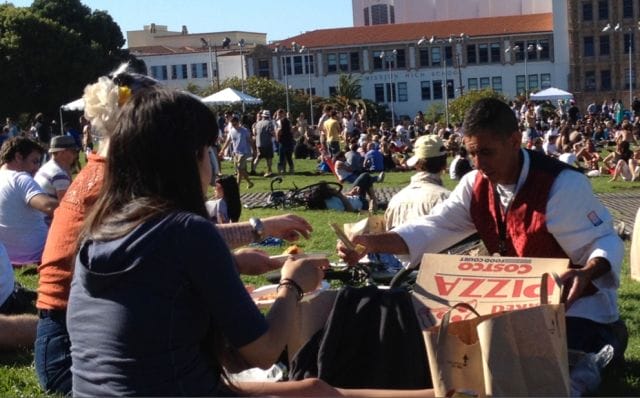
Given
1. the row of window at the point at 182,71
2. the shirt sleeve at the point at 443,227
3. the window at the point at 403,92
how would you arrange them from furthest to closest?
the row of window at the point at 182,71 < the window at the point at 403,92 < the shirt sleeve at the point at 443,227

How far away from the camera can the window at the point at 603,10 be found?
91625 mm

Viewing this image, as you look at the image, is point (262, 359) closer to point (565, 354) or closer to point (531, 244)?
point (565, 354)

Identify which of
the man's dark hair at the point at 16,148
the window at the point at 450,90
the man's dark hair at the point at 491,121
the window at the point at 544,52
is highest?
the window at the point at 544,52

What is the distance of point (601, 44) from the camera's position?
9156cm

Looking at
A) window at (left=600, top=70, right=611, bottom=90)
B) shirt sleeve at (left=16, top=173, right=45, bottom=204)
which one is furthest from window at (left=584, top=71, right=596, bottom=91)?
shirt sleeve at (left=16, top=173, right=45, bottom=204)

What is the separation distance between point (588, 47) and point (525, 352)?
92097 millimetres

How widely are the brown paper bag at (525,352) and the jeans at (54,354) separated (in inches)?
75.5

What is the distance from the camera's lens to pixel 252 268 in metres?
4.38

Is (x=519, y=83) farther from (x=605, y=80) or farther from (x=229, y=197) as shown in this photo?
(x=229, y=197)

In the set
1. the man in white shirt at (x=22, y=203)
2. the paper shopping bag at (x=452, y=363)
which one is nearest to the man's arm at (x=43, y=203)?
the man in white shirt at (x=22, y=203)

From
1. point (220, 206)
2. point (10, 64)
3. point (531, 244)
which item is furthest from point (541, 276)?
point (10, 64)

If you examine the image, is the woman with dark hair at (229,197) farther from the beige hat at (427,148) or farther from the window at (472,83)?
the window at (472,83)

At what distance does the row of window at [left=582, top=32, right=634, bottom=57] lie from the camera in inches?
3578

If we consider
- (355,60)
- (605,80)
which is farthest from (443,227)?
(355,60)
